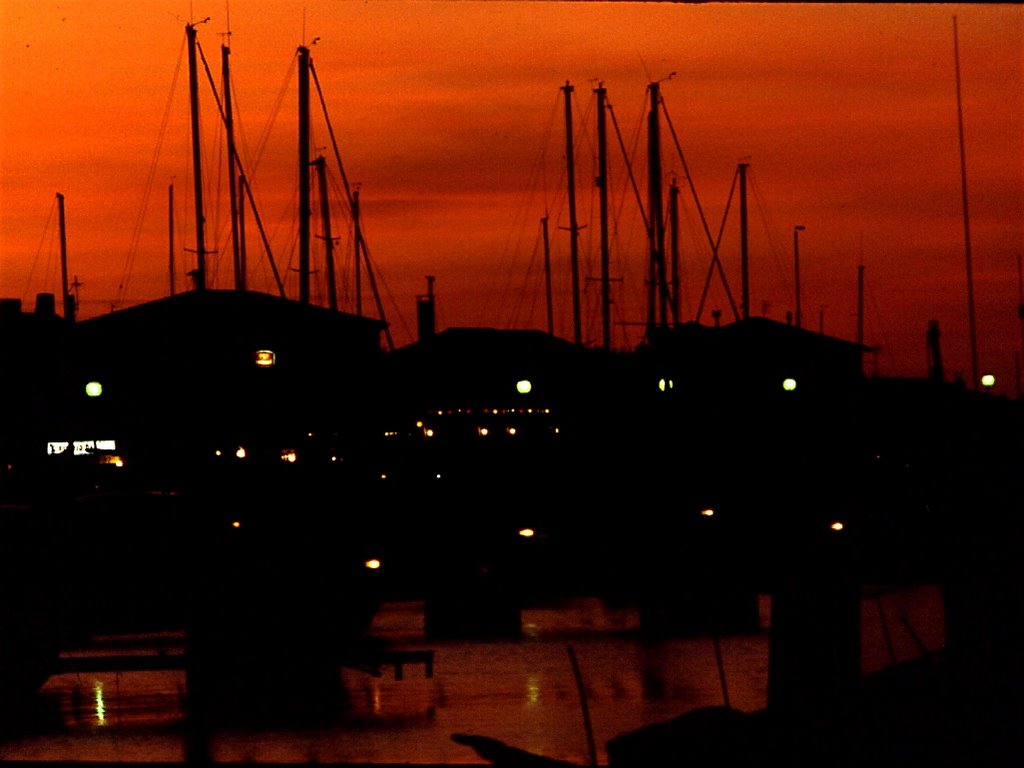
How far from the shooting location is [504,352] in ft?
218

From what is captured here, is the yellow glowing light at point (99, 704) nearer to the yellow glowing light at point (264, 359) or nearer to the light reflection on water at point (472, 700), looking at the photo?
the light reflection on water at point (472, 700)

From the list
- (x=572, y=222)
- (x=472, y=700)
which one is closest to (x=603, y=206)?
(x=572, y=222)

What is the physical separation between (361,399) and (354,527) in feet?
91.5

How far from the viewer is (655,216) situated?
53.0 m

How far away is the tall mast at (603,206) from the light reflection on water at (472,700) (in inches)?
1364

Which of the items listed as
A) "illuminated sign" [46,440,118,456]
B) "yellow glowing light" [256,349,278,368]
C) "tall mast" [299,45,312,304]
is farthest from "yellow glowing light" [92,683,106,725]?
"illuminated sign" [46,440,118,456]

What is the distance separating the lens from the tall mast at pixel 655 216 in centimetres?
5256

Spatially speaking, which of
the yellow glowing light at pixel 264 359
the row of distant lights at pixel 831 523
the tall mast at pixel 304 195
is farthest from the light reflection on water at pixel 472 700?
the yellow glowing light at pixel 264 359

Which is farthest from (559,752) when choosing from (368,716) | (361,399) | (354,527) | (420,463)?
(361,399)

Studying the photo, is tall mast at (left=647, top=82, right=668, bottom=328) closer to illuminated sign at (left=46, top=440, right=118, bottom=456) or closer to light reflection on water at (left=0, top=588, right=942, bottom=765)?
illuminated sign at (left=46, top=440, right=118, bottom=456)

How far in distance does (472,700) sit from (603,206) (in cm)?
4064

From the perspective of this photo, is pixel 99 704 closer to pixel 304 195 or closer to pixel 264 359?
pixel 304 195

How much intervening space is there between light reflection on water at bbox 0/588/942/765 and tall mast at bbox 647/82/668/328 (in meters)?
30.0

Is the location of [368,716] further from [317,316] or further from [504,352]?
[504,352]
